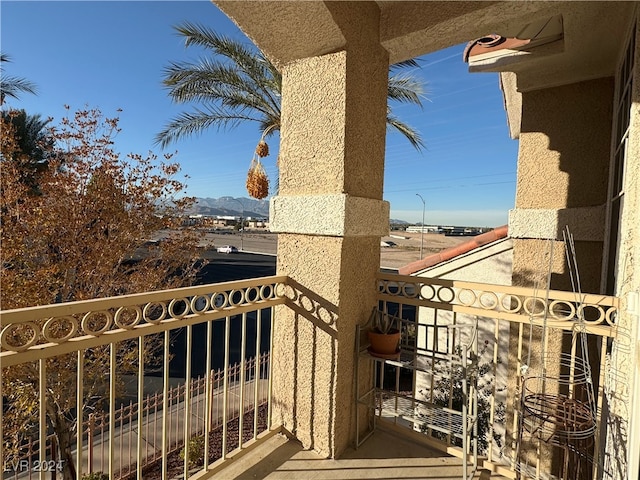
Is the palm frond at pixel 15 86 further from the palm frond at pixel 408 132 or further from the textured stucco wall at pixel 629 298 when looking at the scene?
the textured stucco wall at pixel 629 298

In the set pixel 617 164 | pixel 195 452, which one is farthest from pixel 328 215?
pixel 195 452

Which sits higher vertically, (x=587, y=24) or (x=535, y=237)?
(x=587, y=24)

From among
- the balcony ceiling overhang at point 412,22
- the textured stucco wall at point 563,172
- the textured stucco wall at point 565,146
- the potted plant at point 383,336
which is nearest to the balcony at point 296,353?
the potted plant at point 383,336

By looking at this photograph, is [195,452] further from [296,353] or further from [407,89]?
[407,89]

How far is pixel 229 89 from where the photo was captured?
6.99 m

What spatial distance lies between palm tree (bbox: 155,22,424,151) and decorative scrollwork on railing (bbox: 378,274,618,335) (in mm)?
4677

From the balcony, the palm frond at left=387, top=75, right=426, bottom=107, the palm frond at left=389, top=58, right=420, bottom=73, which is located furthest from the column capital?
the palm frond at left=387, top=75, right=426, bottom=107

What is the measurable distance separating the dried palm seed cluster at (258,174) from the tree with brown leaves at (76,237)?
1.40 metres

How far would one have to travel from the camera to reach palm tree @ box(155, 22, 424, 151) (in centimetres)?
643

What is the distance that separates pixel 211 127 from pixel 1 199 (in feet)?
12.4

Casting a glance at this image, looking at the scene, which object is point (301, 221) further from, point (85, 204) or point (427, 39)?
point (85, 204)

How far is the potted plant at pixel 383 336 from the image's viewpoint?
8.16 feet

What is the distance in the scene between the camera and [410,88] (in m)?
7.00

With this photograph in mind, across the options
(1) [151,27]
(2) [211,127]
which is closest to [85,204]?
(2) [211,127]
